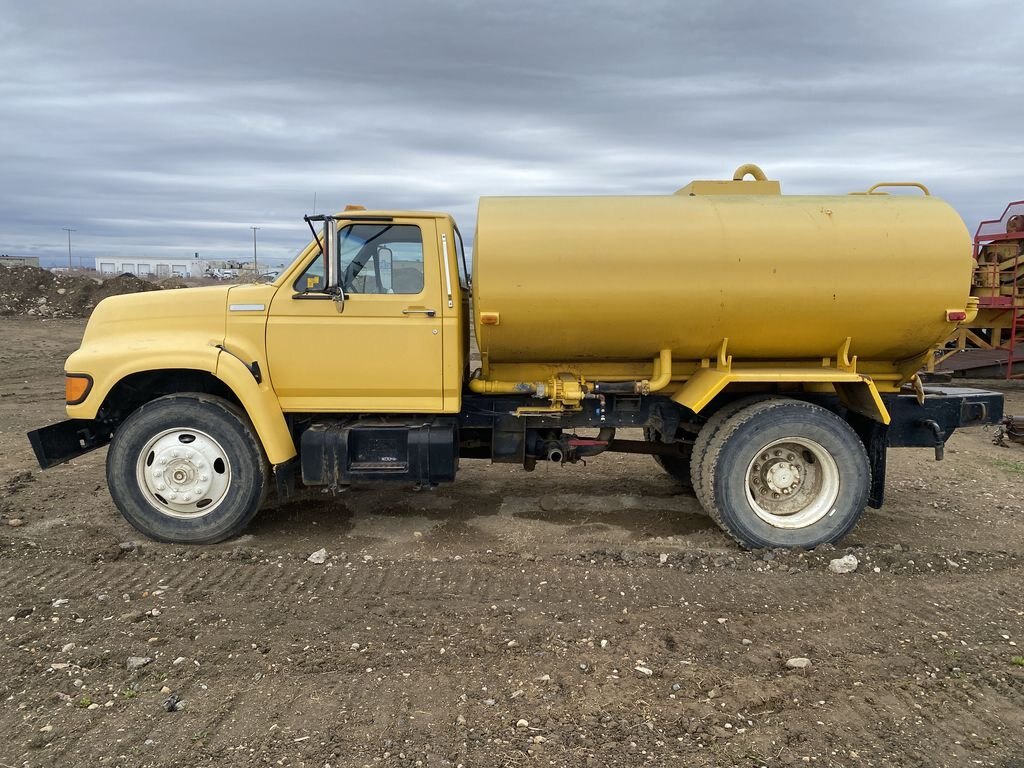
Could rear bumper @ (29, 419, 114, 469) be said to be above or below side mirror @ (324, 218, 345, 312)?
below

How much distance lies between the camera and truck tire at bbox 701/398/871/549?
5086 mm

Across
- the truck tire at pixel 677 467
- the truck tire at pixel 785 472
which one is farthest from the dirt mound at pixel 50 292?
the truck tire at pixel 785 472

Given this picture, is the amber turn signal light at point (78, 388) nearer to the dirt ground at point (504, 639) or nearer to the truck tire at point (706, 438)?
the dirt ground at point (504, 639)

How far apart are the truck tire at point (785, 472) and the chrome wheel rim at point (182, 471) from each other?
3.53 meters

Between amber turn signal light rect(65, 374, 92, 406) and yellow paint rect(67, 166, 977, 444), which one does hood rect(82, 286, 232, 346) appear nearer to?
yellow paint rect(67, 166, 977, 444)

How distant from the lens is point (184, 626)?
4.04 meters

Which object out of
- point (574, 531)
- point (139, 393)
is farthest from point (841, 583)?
point (139, 393)

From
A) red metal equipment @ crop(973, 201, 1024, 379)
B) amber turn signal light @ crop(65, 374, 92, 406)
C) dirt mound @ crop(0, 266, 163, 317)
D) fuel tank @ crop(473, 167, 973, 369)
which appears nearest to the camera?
fuel tank @ crop(473, 167, 973, 369)

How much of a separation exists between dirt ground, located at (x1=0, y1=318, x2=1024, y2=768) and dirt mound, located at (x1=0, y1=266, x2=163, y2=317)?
2167cm

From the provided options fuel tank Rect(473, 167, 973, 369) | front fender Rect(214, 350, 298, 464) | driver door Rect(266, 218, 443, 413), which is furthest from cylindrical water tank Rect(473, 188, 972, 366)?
front fender Rect(214, 350, 298, 464)

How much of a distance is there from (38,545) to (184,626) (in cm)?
199

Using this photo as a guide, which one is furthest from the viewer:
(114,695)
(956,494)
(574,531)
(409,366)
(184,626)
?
(956,494)

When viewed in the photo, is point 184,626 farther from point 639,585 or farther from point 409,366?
point 639,585

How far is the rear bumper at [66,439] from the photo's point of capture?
205 inches
